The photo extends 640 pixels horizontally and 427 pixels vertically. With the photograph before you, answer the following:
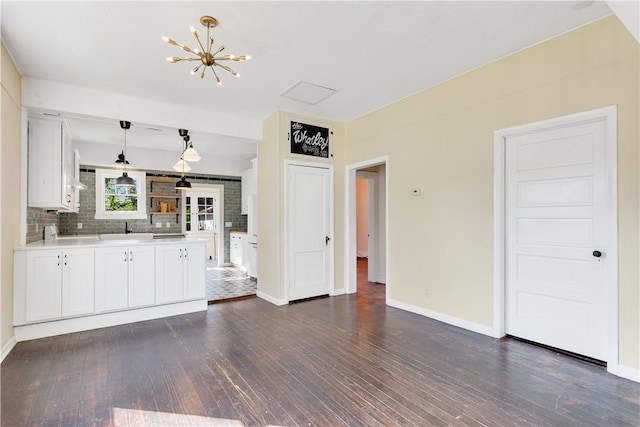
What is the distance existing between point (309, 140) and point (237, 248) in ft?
13.4

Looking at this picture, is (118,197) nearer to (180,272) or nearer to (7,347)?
(180,272)

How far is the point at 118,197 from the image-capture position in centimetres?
716

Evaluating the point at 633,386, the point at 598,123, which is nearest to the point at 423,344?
the point at 633,386

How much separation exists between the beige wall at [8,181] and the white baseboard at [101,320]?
19 centimetres

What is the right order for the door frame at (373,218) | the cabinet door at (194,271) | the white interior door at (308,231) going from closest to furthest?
the cabinet door at (194,271) → the white interior door at (308,231) → the door frame at (373,218)

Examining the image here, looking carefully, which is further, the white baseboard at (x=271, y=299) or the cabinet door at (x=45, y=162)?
the white baseboard at (x=271, y=299)

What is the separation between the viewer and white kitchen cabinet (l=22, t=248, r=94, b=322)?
3.45 meters

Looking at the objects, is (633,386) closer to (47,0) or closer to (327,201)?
(327,201)

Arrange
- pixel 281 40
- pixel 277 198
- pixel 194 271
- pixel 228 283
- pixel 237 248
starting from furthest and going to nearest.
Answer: pixel 237 248 < pixel 228 283 < pixel 277 198 < pixel 194 271 < pixel 281 40

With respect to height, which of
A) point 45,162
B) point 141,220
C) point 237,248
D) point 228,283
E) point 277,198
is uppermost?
point 45,162

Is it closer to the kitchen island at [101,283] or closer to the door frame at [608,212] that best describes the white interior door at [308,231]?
the kitchen island at [101,283]

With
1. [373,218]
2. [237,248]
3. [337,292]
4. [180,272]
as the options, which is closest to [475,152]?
[373,218]

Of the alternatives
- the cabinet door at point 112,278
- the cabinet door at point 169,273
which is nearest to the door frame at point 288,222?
the cabinet door at point 169,273

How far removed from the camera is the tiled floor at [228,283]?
5.37 m
